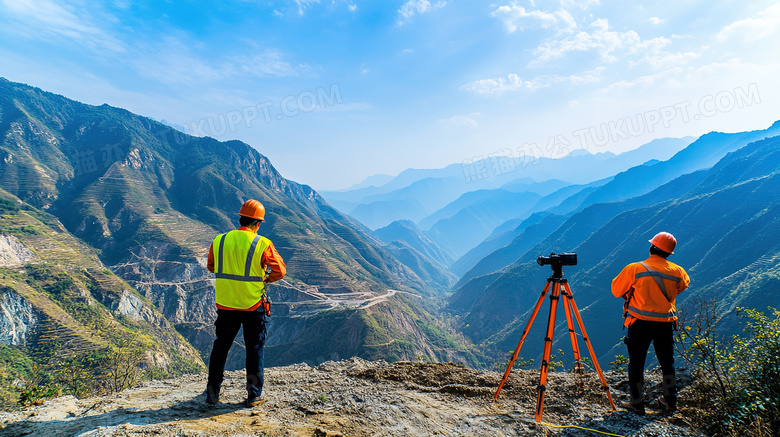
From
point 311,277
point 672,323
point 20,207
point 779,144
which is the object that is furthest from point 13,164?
point 779,144

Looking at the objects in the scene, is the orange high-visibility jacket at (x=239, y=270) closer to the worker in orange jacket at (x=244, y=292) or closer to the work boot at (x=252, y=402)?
the worker in orange jacket at (x=244, y=292)

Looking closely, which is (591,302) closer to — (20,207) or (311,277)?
(311,277)

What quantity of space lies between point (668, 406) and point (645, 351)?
66 centimetres

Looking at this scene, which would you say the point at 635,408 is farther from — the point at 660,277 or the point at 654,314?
the point at 660,277

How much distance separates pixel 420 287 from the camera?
177500 mm

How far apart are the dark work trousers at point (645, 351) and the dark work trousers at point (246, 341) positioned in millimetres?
4994

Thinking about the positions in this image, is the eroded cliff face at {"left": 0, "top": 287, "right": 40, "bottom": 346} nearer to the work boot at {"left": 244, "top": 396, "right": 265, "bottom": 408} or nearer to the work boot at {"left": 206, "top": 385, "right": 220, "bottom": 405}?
the work boot at {"left": 206, "top": 385, "right": 220, "bottom": 405}

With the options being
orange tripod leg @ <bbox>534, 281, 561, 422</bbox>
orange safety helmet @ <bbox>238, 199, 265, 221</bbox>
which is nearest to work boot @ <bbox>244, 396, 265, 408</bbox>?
orange safety helmet @ <bbox>238, 199, 265, 221</bbox>

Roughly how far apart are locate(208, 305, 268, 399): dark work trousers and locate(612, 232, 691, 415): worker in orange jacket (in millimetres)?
4744

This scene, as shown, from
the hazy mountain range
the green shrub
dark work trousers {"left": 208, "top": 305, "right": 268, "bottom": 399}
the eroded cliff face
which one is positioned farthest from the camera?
the hazy mountain range

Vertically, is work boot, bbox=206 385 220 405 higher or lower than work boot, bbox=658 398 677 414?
higher

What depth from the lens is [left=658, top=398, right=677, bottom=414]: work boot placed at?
4004 mm

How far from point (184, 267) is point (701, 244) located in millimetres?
118605

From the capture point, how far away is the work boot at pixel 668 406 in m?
4.00
